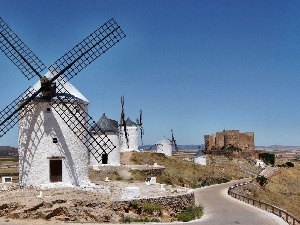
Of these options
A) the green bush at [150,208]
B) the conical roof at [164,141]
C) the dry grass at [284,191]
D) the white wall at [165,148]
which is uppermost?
the conical roof at [164,141]

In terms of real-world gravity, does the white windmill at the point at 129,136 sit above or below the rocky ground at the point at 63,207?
above

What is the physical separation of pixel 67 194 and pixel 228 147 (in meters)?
61.0

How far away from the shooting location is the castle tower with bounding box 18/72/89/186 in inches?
861

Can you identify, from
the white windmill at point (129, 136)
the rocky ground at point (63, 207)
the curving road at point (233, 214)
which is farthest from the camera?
the white windmill at point (129, 136)

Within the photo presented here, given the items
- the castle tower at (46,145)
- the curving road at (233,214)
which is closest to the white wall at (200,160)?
the curving road at (233,214)

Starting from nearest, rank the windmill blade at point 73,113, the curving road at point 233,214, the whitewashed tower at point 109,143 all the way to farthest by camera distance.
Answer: the curving road at point 233,214 → the windmill blade at point 73,113 → the whitewashed tower at point 109,143

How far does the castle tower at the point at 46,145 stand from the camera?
21.9m

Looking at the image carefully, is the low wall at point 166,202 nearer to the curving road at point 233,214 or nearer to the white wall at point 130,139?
the curving road at point 233,214

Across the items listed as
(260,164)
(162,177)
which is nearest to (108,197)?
(162,177)

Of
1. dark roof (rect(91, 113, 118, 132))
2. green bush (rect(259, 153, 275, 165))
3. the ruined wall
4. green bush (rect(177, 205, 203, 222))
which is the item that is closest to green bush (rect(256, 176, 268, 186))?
dark roof (rect(91, 113, 118, 132))

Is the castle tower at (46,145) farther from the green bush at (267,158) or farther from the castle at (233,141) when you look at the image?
the castle at (233,141)

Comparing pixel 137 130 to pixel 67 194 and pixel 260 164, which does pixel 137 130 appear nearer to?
pixel 260 164

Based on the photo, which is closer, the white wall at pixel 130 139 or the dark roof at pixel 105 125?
the dark roof at pixel 105 125

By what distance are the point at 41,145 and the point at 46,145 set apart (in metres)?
0.24
